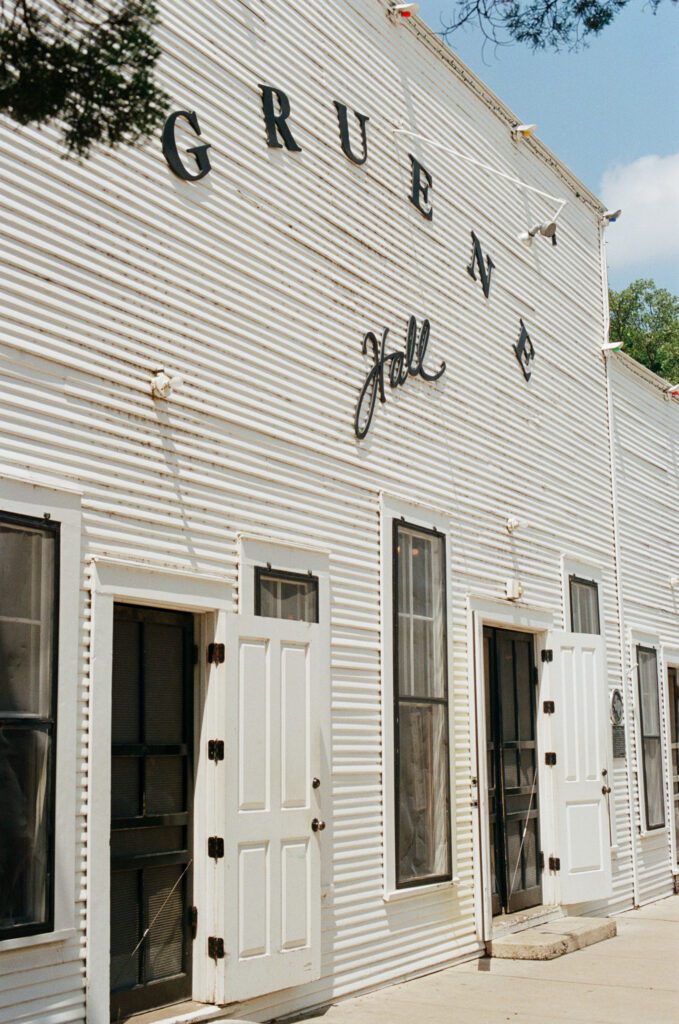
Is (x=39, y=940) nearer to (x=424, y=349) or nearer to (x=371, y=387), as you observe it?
(x=371, y=387)

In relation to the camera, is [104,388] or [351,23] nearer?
[104,388]

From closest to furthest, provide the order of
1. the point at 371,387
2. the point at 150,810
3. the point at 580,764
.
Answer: the point at 150,810, the point at 371,387, the point at 580,764

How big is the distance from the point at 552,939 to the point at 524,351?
15.9 feet

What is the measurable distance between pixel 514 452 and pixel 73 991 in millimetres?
6442

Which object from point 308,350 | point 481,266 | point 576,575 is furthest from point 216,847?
point 576,575

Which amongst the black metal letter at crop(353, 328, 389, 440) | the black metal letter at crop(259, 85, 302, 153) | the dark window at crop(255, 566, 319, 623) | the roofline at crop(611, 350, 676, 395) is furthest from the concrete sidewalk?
the roofline at crop(611, 350, 676, 395)

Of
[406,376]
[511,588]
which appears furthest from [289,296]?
[511,588]

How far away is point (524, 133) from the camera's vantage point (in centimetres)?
1156

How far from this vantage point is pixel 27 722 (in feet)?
17.8

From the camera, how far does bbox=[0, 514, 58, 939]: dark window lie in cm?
530

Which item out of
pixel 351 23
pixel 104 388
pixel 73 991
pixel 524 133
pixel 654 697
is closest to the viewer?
pixel 73 991

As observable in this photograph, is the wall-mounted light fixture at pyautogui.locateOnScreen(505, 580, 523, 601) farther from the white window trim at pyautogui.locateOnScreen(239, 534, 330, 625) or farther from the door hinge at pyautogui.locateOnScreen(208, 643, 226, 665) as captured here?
the door hinge at pyautogui.locateOnScreen(208, 643, 226, 665)

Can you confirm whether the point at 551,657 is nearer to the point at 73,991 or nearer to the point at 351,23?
the point at 351,23

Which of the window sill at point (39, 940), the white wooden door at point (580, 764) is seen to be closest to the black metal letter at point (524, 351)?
the white wooden door at point (580, 764)
